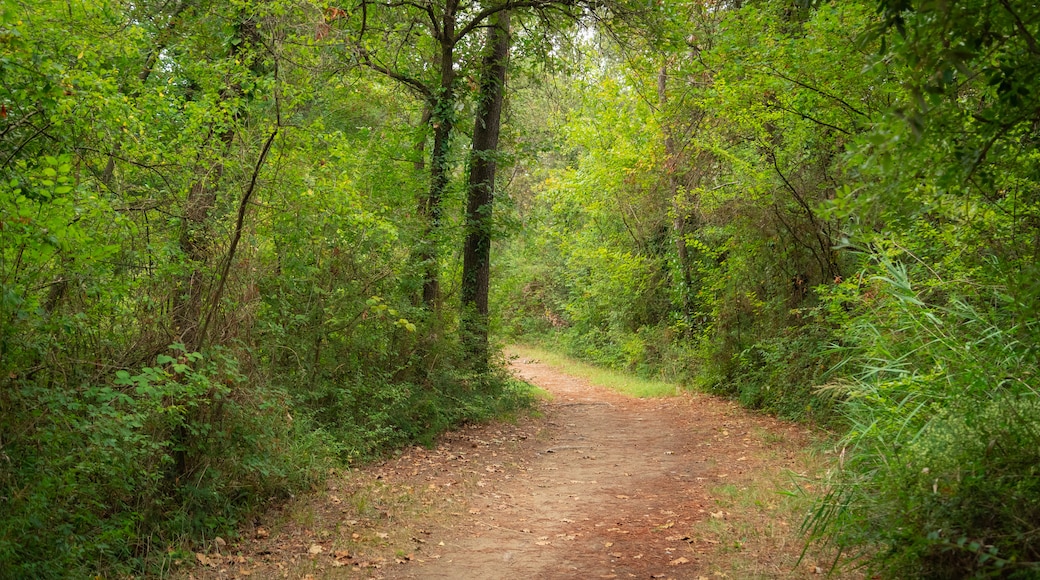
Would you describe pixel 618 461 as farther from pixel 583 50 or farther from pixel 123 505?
pixel 583 50

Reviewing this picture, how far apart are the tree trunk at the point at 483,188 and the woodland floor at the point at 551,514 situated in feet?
7.44

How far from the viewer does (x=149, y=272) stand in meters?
6.12

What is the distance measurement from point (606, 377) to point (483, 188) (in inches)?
373

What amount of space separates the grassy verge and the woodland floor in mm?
3810

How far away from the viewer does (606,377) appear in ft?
68.1

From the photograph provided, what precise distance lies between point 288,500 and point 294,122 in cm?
384

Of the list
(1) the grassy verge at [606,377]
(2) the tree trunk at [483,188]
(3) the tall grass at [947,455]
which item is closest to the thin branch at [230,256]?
(3) the tall grass at [947,455]

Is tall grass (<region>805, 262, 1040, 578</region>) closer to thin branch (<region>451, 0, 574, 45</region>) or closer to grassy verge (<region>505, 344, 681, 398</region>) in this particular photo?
thin branch (<region>451, 0, 574, 45</region>)

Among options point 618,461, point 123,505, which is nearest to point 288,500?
point 123,505

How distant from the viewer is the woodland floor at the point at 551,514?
5.72m

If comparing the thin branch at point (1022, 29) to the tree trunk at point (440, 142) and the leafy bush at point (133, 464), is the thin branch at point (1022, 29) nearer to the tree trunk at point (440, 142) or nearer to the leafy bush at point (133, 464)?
the leafy bush at point (133, 464)

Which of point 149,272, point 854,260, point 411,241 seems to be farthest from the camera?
point 854,260

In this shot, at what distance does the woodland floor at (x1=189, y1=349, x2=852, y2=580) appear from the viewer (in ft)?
18.8

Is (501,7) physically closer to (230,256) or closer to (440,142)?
(440,142)
